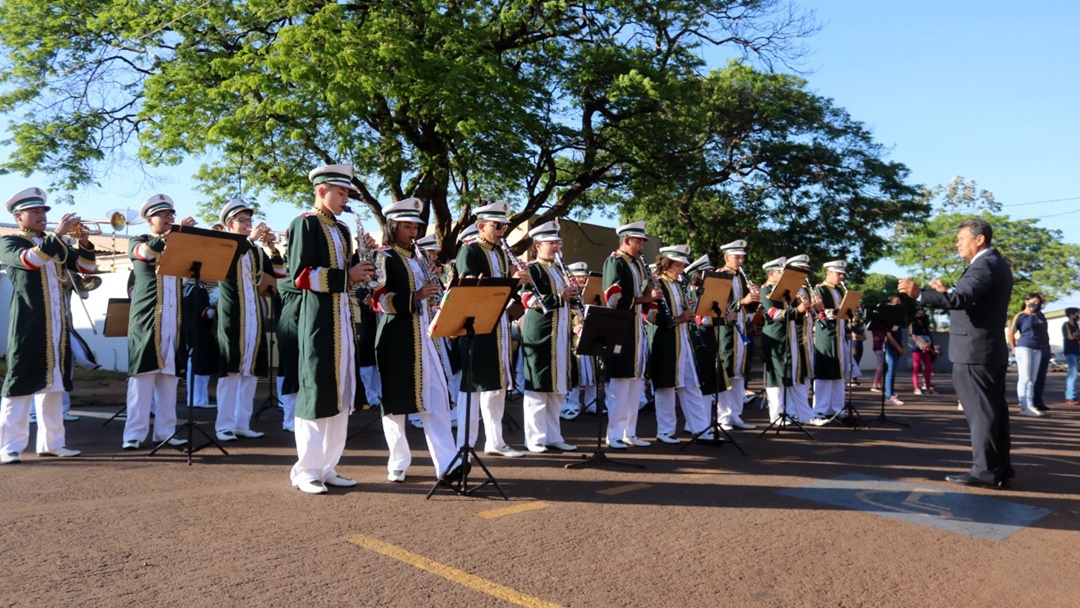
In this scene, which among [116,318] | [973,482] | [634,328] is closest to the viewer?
[973,482]

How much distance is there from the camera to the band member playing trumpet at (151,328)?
7.81 m

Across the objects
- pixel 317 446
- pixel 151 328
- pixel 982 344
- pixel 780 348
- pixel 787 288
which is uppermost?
pixel 787 288

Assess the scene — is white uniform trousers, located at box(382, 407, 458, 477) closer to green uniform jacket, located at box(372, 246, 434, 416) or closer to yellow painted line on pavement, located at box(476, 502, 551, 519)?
green uniform jacket, located at box(372, 246, 434, 416)

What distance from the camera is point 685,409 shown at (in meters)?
9.30

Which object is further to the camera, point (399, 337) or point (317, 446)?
point (399, 337)

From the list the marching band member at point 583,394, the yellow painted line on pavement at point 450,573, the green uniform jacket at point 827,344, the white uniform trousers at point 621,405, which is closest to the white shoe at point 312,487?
the yellow painted line on pavement at point 450,573

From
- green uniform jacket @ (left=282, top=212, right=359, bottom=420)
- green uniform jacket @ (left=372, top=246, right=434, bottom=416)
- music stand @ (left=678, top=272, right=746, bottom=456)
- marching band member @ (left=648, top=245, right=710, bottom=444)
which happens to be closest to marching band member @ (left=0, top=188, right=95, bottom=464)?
green uniform jacket @ (left=282, top=212, right=359, bottom=420)

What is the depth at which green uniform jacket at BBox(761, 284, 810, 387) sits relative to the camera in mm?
10250

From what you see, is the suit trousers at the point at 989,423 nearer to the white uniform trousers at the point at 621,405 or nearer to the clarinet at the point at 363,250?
the white uniform trousers at the point at 621,405

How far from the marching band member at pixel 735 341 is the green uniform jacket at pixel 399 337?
15.9ft

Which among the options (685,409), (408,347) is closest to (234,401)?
(408,347)

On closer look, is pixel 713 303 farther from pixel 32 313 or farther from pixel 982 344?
pixel 32 313

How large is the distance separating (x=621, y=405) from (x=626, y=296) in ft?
3.95

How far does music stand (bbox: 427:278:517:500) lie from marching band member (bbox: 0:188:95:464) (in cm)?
385
